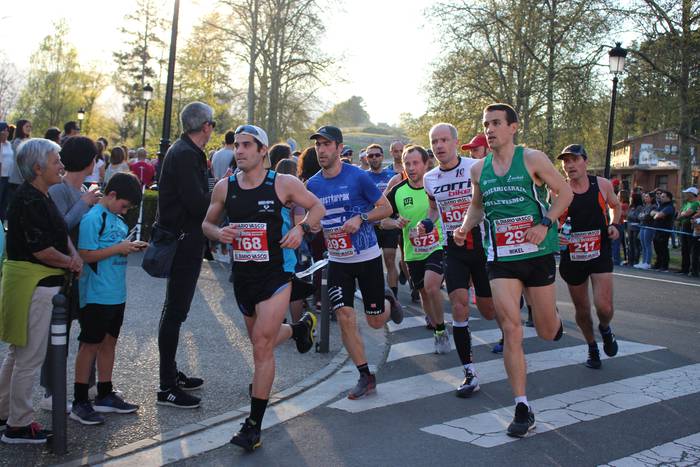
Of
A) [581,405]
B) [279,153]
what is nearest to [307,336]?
[581,405]

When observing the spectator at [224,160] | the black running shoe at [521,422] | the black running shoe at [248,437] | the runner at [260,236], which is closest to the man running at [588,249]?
the black running shoe at [521,422]

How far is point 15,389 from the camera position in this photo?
15.5ft

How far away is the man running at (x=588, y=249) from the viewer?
7.29 metres

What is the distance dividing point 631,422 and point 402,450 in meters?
1.83

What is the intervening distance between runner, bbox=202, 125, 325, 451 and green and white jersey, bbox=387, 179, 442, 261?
2.81 metres

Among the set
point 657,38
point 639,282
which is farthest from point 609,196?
point 657,38

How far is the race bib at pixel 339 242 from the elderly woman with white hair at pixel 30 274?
87.2 inches

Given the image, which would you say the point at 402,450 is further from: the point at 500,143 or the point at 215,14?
the point at 215,14

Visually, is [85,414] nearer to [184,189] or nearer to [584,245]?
[184,189]

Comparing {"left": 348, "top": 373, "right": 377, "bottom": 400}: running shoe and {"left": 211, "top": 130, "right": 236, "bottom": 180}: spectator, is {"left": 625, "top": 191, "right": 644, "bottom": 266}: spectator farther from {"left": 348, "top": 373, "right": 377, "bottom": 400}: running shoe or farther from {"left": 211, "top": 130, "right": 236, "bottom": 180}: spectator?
{"left": 348, "top": 373, "right": 377, "bottom": 400}: running shoe

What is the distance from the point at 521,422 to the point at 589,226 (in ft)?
9.17

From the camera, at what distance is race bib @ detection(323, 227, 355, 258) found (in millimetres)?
6262

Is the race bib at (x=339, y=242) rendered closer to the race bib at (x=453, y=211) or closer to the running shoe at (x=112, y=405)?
the race bib at (x=453, y=211)

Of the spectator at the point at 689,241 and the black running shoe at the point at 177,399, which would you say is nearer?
the black running shoe at the point at 177,399
